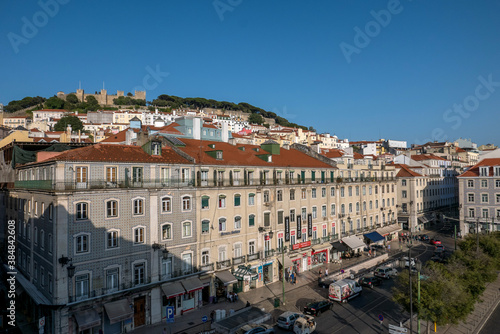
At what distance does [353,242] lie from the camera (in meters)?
49.8

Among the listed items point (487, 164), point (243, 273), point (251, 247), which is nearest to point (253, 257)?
point (251, 247)

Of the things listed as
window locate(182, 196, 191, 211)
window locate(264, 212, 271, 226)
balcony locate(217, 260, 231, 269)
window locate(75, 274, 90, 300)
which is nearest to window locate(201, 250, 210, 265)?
balcony locate(217, 260, 231, 269)

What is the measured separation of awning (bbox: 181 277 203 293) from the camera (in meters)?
30.1

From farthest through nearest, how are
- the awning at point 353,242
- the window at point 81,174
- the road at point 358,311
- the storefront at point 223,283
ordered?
1. the awning at point 353,242
2. the storefront at point 223,283
3. the road at point 358,311
4. the window at point 81,174

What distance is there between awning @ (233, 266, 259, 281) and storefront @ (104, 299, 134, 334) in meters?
10.9

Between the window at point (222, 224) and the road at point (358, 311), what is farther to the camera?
the window at point (222, 224)

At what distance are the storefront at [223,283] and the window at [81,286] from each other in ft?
39.8

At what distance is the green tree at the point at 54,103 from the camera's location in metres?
173

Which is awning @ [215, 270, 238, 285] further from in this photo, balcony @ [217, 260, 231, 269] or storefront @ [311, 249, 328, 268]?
storefront @ [311, 249, 328, 268]

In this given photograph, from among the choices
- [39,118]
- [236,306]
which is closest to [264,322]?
[236,306]

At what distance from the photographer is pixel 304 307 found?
102 ft

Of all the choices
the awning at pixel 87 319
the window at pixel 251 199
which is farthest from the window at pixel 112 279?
the window at pixel 251 199

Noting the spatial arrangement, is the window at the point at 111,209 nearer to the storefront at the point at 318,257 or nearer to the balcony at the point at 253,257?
the balcony at the point at 253,257

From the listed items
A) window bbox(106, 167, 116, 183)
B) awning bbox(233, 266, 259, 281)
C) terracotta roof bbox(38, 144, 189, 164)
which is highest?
terracotta roof bbox(38, 144, 189, 164)
